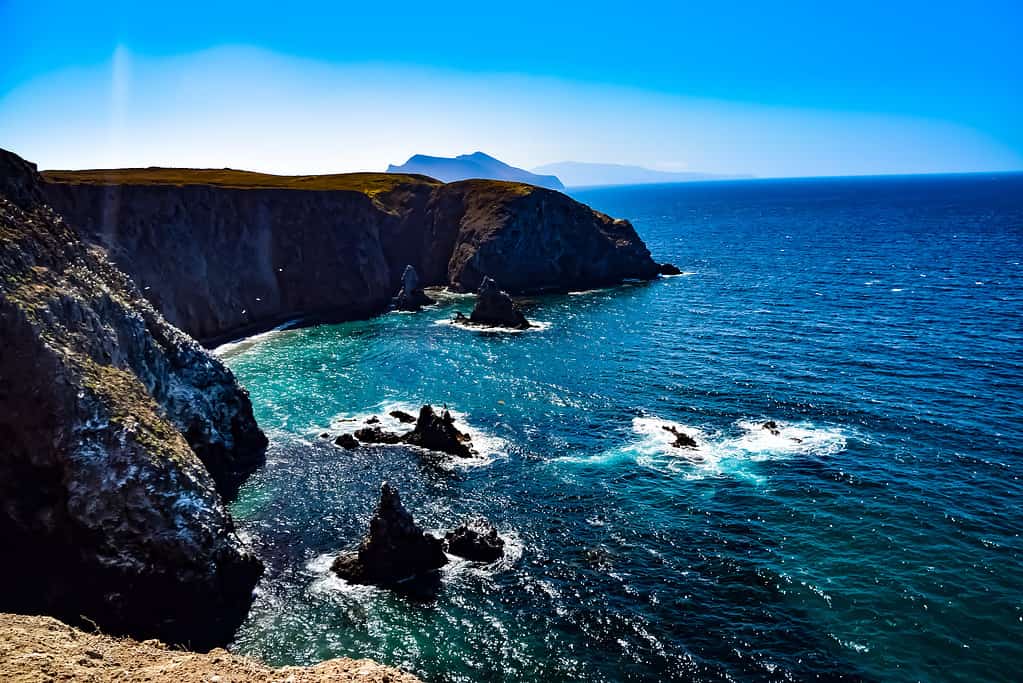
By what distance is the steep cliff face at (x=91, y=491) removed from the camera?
34219mm

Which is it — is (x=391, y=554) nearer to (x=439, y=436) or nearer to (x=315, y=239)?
(x=439, y=436)

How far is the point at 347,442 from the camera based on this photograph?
193 ft

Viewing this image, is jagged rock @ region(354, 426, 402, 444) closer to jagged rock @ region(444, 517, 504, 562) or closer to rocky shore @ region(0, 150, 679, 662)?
rocky shore @ region(0, 150, 679, 662)

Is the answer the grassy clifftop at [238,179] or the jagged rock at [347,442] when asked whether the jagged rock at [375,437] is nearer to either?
the jagged rock at [347,442]

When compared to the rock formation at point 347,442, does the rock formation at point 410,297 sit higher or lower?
higher

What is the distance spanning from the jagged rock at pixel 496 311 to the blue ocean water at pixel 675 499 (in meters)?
7.31

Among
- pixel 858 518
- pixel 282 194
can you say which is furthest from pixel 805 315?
pixel 282 194

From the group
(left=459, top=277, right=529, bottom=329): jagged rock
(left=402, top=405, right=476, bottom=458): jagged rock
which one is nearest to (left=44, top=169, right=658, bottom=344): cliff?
(left=459, top=277, right=529, bottom=329): jagged rock

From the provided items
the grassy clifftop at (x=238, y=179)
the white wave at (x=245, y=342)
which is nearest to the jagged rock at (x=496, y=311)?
the white wave at (x=245, y=342)

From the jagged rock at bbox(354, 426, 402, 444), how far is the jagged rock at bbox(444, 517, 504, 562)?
61.9 feet

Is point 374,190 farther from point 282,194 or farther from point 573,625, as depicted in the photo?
point 573,625

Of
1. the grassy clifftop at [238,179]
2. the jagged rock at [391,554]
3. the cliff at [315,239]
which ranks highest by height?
the grassy clifftop at [238,179]

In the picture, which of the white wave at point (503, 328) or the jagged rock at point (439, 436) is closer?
the jagged rock at point (439, 436)

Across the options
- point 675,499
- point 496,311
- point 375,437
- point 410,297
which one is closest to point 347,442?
point 375,437
